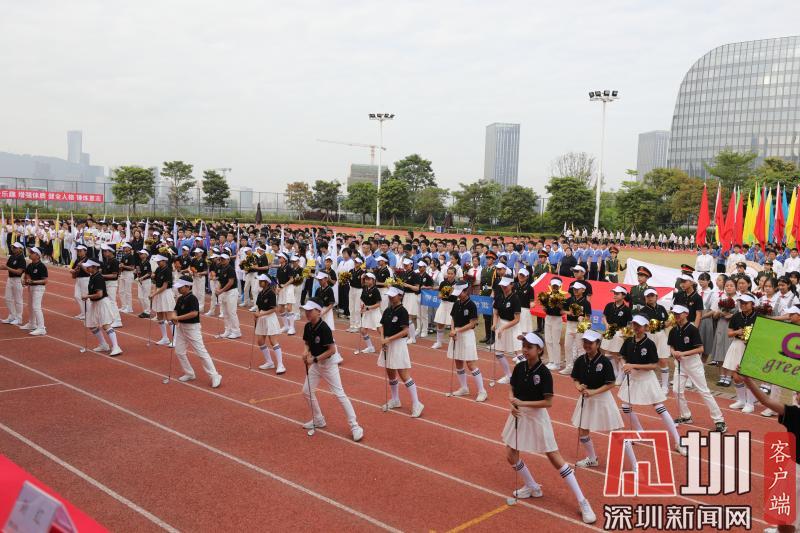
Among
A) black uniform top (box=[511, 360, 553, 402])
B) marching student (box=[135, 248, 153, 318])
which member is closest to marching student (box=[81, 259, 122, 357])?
marching student (box=[135, 248, 153, 318])

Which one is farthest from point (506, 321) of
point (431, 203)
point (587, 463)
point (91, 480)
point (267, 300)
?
point (431, 203)

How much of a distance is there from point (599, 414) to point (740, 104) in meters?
133

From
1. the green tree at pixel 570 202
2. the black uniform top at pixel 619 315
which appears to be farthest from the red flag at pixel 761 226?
the green tree at pixel 570 202

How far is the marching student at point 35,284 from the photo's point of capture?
16.2m

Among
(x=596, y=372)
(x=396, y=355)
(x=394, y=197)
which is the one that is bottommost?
(x=396, y=355)

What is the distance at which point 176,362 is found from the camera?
14.5 metres

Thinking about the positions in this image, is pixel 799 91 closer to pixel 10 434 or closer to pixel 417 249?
pixel 417 249


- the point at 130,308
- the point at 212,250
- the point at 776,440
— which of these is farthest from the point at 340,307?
the point at 776,440

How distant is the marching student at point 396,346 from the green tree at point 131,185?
174 feet

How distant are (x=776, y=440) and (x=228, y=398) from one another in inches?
354

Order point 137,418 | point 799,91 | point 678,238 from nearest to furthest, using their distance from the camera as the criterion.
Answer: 1. point 137,418
2. point 678,238
3. point 799,91

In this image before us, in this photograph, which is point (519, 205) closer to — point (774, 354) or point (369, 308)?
point (369, 308)

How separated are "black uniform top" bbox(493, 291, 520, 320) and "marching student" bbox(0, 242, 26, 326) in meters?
12.7

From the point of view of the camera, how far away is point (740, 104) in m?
121
